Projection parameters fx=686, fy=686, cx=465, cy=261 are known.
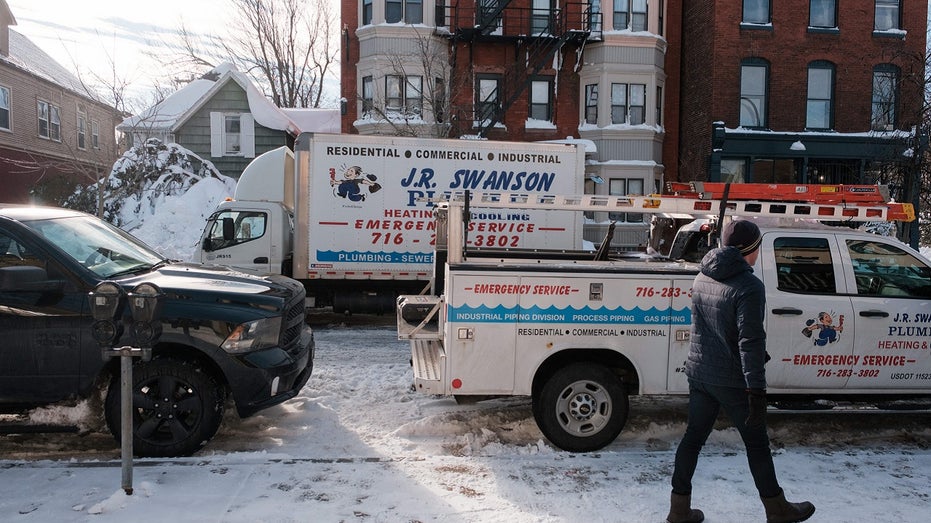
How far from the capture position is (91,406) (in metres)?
5.29

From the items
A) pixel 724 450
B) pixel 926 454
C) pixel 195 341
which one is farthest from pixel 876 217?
pixel 195 341

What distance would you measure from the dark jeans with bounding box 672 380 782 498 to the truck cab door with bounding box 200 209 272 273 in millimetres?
9212

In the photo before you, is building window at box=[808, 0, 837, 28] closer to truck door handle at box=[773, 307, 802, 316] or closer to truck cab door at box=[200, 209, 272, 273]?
truck cab door at box=[200, 209, 272, 273]

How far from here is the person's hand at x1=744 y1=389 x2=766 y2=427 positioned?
12.7ft

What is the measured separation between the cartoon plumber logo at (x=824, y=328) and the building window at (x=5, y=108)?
29589 mm

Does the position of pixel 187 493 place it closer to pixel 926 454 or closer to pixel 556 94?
pixel 926 454

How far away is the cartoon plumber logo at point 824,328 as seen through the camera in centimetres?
555

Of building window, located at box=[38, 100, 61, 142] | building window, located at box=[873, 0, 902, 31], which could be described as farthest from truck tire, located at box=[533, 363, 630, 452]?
building window, located at box=[38, 100, 61, 142]

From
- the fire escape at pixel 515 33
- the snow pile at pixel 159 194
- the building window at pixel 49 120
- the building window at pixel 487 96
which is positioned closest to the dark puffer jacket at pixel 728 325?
the snow pile at pixel 159 194

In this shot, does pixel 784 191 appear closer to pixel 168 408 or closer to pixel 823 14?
pixel 168 408

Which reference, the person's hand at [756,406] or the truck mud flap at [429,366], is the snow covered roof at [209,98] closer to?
the truck mud flap at [429,366]

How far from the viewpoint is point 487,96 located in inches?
919

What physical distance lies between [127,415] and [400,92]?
1933 cm

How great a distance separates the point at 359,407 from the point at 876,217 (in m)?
4.94
